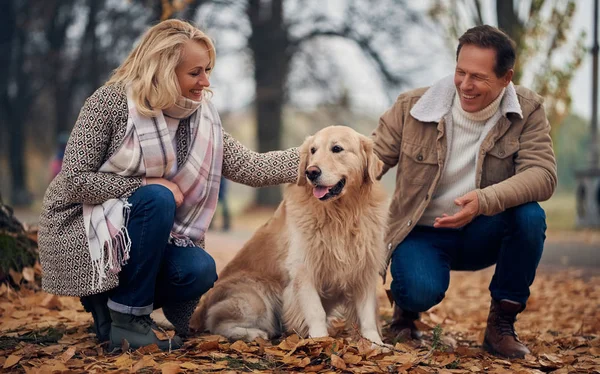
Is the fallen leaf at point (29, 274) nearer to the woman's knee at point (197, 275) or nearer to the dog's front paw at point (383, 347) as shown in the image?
the woman's knee at point (197, 275)

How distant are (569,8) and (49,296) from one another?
1033cm

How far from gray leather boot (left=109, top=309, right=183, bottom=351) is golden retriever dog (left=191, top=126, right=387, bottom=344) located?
0.45 m

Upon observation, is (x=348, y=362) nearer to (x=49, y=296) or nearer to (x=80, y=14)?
(x=49, y=296)

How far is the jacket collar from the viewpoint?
12.1 ft

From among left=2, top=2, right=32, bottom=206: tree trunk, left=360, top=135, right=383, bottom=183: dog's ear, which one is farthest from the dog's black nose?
left=2, top=2, right=32, bottom=206: tree trunk

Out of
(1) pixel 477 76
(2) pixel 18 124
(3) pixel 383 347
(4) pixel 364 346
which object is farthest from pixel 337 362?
(2) pixel 18 124

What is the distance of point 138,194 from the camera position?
3152mm

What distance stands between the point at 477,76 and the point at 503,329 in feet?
4.44

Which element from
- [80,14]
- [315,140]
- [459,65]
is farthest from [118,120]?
[80,14]

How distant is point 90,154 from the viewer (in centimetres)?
314

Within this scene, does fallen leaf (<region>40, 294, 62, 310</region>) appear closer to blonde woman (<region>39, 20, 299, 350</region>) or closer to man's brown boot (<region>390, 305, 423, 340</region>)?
blonde woman (<region>39, 20, 299, 350</region>)

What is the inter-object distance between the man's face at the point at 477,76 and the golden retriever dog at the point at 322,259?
586 mm

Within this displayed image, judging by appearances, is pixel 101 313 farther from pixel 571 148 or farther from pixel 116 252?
pixel 571 148

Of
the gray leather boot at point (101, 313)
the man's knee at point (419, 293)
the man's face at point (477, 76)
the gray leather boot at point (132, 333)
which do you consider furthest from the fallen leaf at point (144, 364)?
the man's face at point (477, 76)
